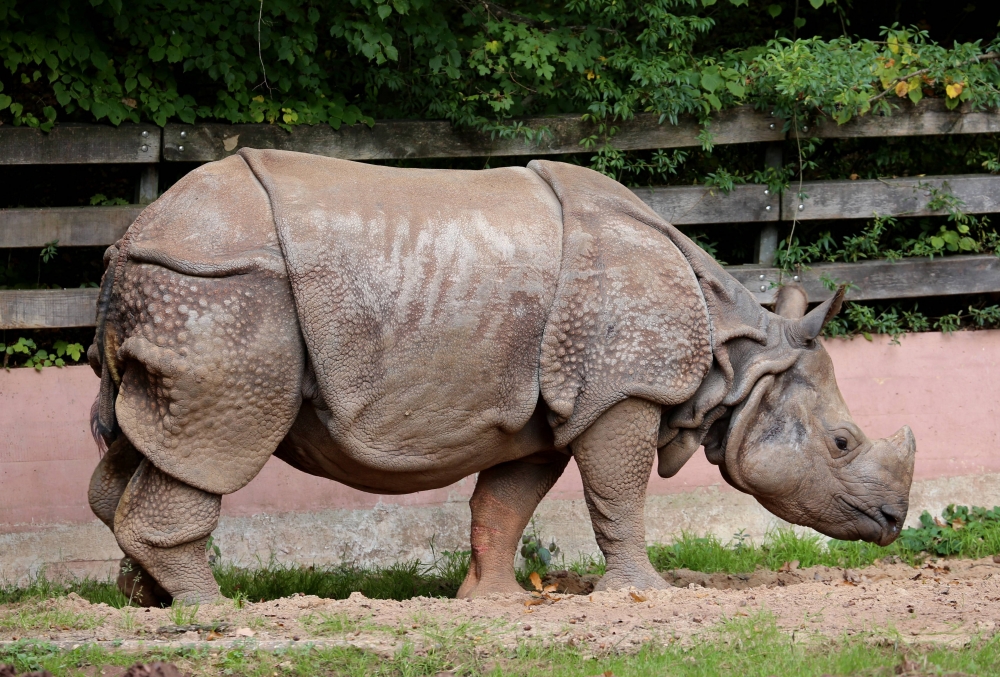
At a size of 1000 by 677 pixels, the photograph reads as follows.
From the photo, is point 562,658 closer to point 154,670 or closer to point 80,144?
point 154,670

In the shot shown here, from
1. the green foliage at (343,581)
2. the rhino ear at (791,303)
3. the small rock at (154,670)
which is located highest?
the rhino ear at (791,303)

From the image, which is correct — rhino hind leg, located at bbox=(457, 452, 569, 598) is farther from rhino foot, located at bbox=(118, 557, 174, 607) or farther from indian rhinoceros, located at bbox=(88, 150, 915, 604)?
rhino foot, located at bbox=(118, 557, 174, 607)

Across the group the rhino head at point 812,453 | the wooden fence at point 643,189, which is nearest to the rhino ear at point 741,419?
the rhino head at point 812,453

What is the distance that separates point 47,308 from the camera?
7.29 metres

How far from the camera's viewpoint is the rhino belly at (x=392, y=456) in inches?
207

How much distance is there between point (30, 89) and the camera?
24.9 ft

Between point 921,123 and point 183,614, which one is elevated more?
point 921,123

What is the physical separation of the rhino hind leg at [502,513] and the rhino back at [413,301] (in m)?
0.58

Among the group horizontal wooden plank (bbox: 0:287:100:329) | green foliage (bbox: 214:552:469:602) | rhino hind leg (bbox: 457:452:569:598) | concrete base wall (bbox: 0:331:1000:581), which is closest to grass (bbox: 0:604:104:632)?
green foliage (bbox: 214:552:469:602)

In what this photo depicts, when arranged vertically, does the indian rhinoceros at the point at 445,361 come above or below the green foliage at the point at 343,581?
above

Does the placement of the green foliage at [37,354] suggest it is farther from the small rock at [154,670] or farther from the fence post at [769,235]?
the fence post at [769,235]

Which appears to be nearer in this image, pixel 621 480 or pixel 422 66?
pixel 621 480

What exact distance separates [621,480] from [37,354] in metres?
3.82

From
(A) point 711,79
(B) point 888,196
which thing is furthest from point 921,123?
(A) point 711,79
